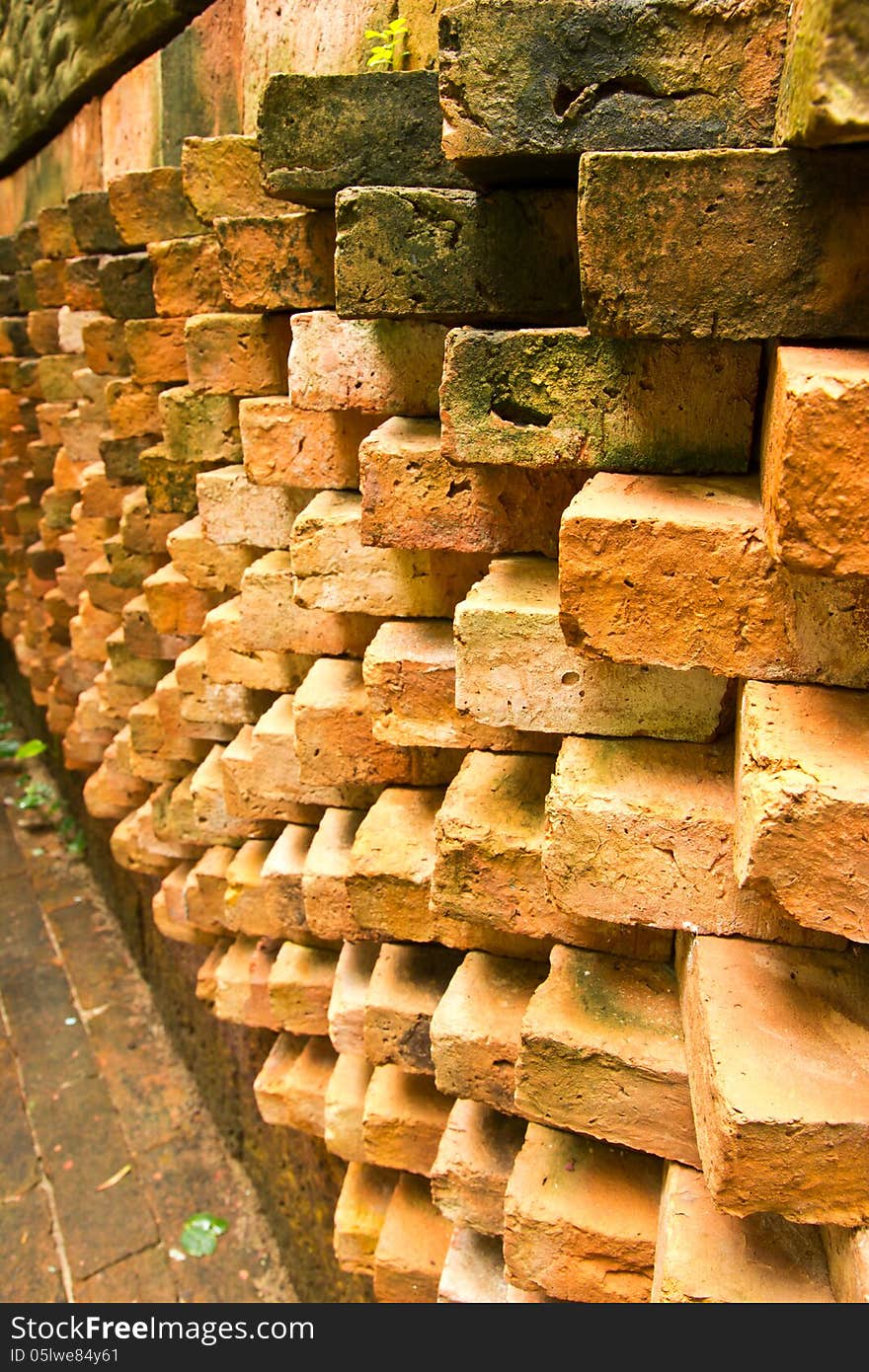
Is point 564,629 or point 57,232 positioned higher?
point 57,232

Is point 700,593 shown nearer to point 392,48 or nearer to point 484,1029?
point 484,1029

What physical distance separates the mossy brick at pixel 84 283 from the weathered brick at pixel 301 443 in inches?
76.5

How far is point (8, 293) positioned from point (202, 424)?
10.4 feet

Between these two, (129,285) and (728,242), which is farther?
(129,285)

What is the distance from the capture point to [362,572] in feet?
6.32

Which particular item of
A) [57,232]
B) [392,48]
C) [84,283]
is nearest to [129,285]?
[84,283]

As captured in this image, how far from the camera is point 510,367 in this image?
135 cm

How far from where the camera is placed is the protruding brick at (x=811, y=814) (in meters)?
1.05

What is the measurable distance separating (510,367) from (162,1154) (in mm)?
3248

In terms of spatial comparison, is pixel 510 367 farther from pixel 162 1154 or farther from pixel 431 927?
pixel 162 1154

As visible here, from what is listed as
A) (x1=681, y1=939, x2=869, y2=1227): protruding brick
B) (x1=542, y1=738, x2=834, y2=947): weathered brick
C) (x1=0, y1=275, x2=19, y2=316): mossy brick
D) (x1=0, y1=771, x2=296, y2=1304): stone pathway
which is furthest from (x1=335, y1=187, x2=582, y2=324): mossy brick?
(x1=0, y1=275, x2=19, y2=316): mossy brick

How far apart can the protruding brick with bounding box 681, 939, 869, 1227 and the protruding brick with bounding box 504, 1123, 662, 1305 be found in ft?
1.20

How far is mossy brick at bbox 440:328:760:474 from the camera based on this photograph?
49.7 inches
